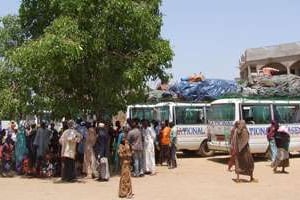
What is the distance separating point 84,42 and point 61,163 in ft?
11.1

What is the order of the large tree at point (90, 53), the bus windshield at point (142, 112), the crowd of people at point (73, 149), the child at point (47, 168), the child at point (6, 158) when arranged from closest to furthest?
the crowd of people at point (73, 149), the large tree at point (90, 53), the child at point (47, 168), the child at point (6, 158), the bus windshield at point (142, 112)

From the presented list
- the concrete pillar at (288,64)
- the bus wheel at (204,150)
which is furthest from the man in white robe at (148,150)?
the concrete pillar at (288,64)

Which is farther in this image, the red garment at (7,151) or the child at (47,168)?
the red garment at (7,151)

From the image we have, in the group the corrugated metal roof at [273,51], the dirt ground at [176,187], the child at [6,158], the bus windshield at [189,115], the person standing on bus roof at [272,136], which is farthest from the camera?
the corrugated metal roof at [273,51]

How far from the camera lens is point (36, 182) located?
1427 cm

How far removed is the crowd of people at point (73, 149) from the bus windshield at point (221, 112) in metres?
2.98

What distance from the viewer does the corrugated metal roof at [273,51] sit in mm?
49219

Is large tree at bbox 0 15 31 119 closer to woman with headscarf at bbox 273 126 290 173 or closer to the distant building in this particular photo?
woman with headscarf at bbox 273 126 290 173

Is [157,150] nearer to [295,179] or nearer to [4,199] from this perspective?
[295,179]

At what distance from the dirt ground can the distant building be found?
110 ft

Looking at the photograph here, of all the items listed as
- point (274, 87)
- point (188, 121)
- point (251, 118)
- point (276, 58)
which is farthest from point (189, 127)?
point (276, 58)

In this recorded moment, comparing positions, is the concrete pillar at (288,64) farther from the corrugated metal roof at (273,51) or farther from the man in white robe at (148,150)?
the man in white robe at (148,150)

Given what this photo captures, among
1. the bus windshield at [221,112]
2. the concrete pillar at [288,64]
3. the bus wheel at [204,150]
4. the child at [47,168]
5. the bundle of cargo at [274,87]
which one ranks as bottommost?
the child at [47,168]

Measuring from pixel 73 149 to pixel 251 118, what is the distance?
22.9 ft
